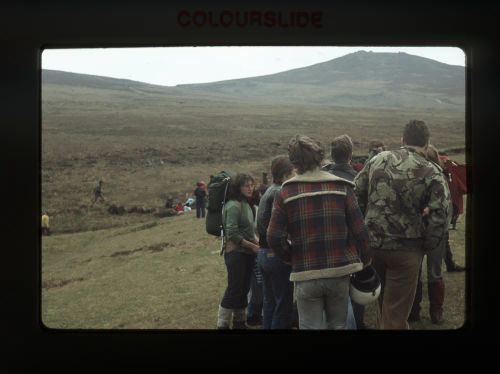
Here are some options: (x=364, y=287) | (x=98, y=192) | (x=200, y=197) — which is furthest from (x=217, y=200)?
(x=364, y=287)

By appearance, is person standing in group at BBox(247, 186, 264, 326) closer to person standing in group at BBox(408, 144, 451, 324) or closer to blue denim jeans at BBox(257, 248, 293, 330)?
blue denim jeans at BBox(257, 248, 293, 330)

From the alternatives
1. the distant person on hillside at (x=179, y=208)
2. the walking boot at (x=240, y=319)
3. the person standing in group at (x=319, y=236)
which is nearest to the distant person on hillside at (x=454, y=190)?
the person standing in group at (x=319, y=236)

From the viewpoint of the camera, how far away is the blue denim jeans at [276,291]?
2.82 metres

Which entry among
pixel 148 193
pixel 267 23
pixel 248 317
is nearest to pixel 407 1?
pixel 267 23

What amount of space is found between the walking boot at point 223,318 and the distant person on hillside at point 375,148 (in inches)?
43.5

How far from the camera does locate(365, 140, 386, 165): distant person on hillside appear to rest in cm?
279

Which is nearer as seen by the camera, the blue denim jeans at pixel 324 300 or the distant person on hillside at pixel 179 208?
the distant person on hillside at pixel 179 208

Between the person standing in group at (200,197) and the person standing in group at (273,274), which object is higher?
the person standing in group at (200,197)

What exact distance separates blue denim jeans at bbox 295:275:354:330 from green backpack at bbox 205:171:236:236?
0.55m

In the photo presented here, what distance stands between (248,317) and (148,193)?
857 mm

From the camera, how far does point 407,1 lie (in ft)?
9.55

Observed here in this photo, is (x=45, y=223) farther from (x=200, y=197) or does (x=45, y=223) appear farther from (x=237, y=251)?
(x=237, y=251)

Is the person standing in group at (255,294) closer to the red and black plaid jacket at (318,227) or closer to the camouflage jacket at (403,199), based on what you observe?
the red and black plaid jacket at (318,227)

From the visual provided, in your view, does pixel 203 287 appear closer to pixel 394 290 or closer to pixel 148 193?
pixel 148 193
